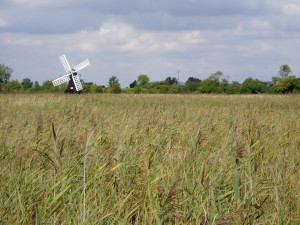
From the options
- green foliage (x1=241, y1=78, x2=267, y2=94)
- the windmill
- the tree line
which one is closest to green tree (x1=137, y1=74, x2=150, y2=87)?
the tree line

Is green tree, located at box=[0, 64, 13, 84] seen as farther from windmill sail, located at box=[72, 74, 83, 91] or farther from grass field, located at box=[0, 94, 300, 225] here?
grass field, located at box=[0, 94, 300, 225]

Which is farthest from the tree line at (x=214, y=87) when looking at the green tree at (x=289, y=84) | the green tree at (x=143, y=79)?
the green tree at (x=143, y=79)

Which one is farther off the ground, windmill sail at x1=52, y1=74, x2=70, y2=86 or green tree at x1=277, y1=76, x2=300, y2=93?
windmill sail at x1=52, y1=74, x2=70, y2=86

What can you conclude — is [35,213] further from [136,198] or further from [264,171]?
[264,171]

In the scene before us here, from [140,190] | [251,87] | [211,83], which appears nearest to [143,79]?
[211,83]

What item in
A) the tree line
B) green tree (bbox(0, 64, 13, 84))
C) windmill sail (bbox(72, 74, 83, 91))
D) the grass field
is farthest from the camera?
green tree (bbox(0, 64, 13, 84))

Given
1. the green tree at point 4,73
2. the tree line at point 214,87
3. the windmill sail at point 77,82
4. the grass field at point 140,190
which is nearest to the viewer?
the grass field at point 140,190

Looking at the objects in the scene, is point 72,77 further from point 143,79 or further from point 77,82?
point 143,79

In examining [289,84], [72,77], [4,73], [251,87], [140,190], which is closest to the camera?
[140,190]

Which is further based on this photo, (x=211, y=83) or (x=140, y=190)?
(x=211, y=83)

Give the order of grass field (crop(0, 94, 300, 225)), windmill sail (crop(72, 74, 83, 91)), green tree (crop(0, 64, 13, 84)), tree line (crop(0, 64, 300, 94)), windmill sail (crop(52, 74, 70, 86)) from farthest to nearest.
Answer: green tree (crop(0, 64, 13, 84)) < tree line (crop(0, 64, 300, 94)) < windmill sail (crop(52, 74, 70, 86)) < windmill sail (crop(72, 74, 83, 91)) < grass field (crop(0, 94, 300, 225))

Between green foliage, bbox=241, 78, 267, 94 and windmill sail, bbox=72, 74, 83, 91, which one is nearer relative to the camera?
windmill sail, bbox=72, 74, 83, 91

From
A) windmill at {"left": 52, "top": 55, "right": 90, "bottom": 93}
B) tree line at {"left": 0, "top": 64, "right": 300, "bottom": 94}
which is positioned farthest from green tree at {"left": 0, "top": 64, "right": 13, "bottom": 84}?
windmill at {"left": 52, "top": 55, "right": 90, "bottom": 93}

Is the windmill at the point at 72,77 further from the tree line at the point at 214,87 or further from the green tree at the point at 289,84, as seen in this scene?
the green tree at the point at 289,84
